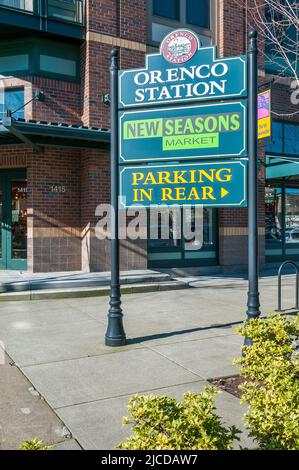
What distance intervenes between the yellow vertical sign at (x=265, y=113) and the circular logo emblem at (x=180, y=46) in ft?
20.7

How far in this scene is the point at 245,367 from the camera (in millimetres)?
4398

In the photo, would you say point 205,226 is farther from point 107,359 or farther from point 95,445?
point 95,445

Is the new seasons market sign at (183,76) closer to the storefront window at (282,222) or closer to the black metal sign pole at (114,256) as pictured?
the black metal sign pole at (114,256)

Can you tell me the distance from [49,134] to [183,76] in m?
5.02

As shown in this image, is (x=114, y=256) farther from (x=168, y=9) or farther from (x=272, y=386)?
(x=168, y=9)

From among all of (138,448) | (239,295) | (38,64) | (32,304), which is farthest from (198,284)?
(138,448)

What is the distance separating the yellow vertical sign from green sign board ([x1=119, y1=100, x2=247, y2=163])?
6.36 meters

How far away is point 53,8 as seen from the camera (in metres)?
11.9

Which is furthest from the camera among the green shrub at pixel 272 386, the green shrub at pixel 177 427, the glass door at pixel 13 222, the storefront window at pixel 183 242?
the storefront window at pixel 183 242

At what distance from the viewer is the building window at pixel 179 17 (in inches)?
530

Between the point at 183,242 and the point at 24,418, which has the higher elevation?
the point at 183,242

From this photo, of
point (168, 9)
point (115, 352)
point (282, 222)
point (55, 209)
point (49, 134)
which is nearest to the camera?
point (115, 352)

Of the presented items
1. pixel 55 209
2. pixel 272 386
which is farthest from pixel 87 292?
pixel 272 386

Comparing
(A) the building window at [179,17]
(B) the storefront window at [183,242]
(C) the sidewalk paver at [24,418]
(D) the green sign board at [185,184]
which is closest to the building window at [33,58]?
(A) the building window at [179,17]
